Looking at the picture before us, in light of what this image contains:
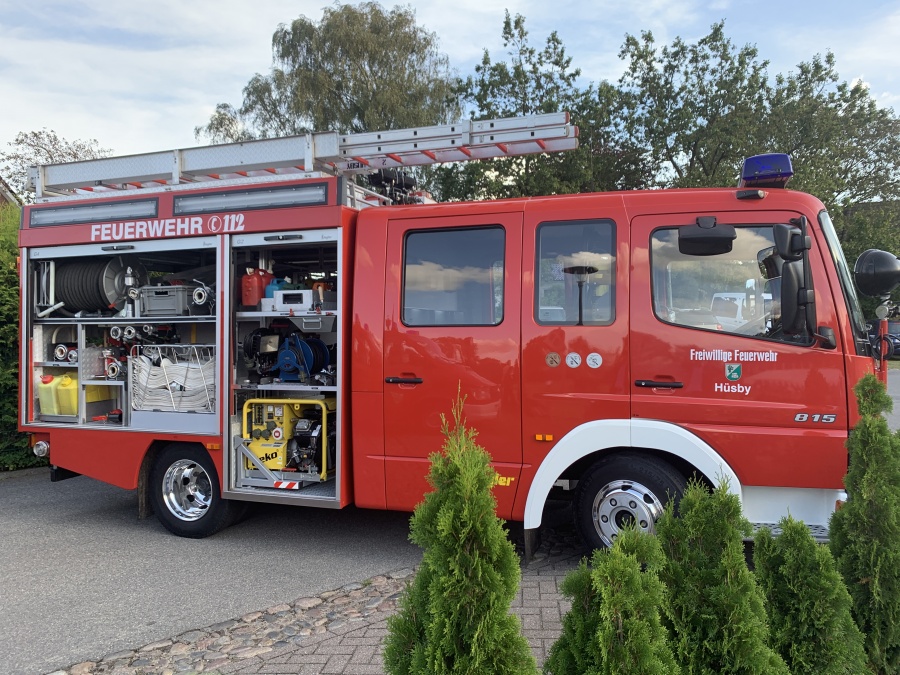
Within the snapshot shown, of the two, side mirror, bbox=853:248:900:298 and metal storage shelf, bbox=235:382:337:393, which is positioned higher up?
side mirror, bbox=853:248:900:298

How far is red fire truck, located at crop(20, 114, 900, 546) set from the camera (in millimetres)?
4367

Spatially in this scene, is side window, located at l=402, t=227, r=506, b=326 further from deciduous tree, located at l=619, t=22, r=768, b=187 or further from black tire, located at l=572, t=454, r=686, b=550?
deciduous tree, located at l=619, t=22, r=768, b=187

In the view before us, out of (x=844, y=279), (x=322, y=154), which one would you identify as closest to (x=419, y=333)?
(x=322, y=154)

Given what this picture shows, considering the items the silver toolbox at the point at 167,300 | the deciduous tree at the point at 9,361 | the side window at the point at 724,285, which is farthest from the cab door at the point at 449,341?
the deciduous tree at the point at 9,361

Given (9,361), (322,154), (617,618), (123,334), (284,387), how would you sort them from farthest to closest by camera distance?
1. (9,361)
2. (123,334)
3. (322,154)
4. (284,387)
5. (617,618)

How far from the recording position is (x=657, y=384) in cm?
450

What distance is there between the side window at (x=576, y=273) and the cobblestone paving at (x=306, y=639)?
1856 mm

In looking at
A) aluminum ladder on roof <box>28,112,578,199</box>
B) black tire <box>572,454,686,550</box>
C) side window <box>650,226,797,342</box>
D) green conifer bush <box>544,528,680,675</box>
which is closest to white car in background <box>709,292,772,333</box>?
side window <box>650,226,797,342</box>

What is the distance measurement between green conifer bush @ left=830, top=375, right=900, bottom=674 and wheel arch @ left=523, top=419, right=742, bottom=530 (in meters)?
1.37

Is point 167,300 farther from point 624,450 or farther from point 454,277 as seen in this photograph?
point 624,450

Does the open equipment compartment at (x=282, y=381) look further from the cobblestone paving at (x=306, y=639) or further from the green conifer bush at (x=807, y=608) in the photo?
the green conifer bush at (x=807, y=608)

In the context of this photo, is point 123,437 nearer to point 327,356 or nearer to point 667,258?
point 327,356

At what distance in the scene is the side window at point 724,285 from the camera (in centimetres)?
438

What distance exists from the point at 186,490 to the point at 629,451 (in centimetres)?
387
